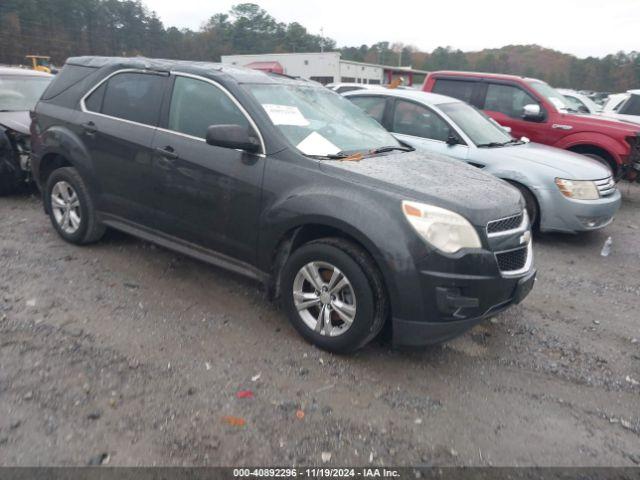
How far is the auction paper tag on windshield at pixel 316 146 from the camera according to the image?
12.0ft

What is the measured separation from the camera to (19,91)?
7289mm

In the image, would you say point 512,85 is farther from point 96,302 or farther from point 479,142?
point 96,302

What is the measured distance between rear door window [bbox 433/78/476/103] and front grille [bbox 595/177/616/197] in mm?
3076

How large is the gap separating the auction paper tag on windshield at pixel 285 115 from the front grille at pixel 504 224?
158cm

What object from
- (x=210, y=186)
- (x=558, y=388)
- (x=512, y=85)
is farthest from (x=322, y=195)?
(x=512, y=85)

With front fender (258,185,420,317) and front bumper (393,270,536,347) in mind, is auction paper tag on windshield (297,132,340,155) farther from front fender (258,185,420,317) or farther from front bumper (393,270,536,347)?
front bumper (393,270,536,347)

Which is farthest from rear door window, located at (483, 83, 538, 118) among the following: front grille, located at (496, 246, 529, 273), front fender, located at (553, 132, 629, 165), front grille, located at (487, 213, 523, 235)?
front grille, located at (496, 246, 529, 273)

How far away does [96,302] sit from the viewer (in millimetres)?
4012

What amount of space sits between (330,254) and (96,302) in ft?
6.60

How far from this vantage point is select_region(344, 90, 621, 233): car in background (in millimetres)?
5891

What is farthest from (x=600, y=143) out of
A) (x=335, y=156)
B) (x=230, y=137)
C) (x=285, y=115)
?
(x=230, y=137)

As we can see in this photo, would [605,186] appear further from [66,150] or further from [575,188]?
[66,150]

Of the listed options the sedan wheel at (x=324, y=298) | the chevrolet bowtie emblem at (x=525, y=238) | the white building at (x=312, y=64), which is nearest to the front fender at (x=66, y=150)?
the sedan wheel at (x=324, y=298)

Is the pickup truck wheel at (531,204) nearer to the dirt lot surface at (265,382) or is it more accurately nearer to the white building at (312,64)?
the dirt lot surface at (265,382)
